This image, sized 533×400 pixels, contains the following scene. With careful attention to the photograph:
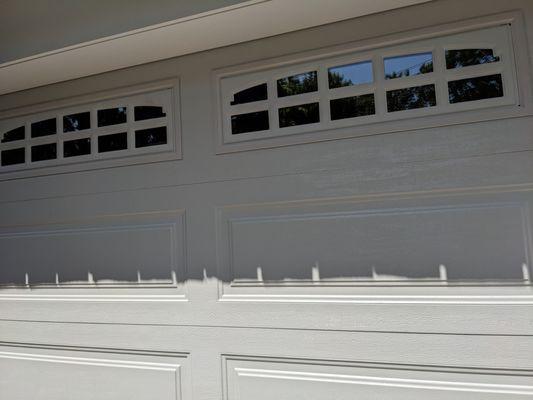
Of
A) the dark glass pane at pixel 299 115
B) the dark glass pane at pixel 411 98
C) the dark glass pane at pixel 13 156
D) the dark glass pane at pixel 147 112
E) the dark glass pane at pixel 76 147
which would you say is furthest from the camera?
the dark glass pane at pixel 13 156

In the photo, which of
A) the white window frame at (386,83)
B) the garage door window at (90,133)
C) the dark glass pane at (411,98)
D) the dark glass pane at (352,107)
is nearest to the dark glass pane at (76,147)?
the garage door window at (90,133)

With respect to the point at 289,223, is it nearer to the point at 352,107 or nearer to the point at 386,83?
the point at 352,107

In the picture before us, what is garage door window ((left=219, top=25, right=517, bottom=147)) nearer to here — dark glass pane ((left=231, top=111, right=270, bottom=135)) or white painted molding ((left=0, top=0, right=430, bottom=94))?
dark glass pane ((left=231, top=111, right=270, bottom=135))

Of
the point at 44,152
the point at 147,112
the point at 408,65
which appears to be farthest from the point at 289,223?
the point at 44,152

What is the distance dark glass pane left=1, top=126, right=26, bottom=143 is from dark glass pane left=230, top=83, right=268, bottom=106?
121 cm

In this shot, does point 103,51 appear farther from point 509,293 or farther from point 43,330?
point 509,293

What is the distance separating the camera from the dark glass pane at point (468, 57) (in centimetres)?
148

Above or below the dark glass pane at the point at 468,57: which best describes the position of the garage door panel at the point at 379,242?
below

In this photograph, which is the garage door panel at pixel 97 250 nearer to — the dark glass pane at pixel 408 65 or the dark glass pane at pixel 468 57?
the dark glass pane at pixel 408 65

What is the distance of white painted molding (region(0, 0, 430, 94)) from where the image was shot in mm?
1552

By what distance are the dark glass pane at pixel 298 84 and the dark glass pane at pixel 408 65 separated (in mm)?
286

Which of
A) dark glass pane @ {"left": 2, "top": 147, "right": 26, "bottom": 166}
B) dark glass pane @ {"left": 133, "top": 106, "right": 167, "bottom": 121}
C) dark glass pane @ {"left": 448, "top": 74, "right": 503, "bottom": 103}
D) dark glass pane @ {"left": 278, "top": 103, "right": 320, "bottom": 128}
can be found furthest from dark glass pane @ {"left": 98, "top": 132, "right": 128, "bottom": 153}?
dark glass pane @ {"left": 448, "top": 74, "right": 503, "bottom": 103}

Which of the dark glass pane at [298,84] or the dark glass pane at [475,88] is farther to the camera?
the dark glass pane at [298,84]

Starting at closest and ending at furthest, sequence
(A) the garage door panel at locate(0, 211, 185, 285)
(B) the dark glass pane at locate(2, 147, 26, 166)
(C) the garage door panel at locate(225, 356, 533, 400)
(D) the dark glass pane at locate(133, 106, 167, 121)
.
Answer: (C) the garage door panel at locate(225, 356, 533, 400), (A) the garage door panel at locate(0, 211, 185, 285), (D) the dark glass pane at locate(133, 106, 167, 121), (B) the dark glass pane at locate(2, 147, 26, 166)
